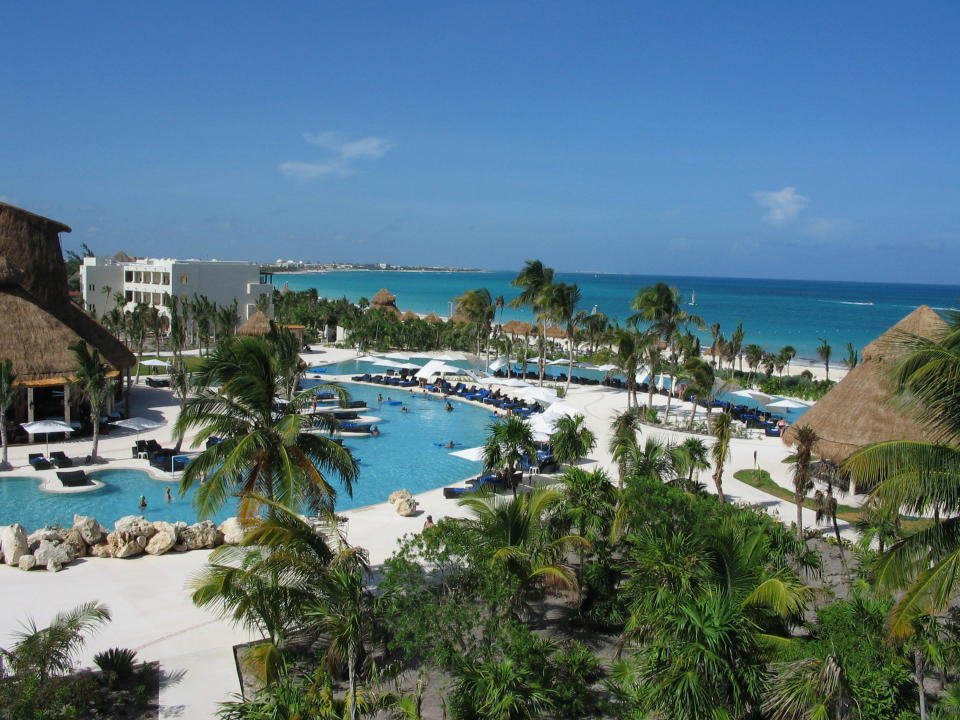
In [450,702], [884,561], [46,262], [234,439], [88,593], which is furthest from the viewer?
[46,262]

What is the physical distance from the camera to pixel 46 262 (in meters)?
26.1

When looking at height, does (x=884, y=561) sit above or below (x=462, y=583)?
above

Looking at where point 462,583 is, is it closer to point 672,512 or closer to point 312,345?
point 672,512

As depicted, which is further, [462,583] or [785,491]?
[785,491]

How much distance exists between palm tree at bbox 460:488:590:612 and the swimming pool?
852cm

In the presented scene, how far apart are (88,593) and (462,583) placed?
6.89 metres

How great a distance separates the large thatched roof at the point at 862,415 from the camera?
62.5 feet

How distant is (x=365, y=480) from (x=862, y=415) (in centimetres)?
1451

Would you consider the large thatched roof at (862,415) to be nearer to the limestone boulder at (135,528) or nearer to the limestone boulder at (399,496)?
the limestone boulder at (399,496)

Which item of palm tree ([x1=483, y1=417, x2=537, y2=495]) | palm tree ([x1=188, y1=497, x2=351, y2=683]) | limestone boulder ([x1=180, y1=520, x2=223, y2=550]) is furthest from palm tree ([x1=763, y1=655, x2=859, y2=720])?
limestone boulder ([x1=180, y1=520, x2=223, y2=550])

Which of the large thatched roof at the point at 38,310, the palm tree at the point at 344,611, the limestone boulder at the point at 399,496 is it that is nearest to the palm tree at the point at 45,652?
Result: the palm tree at the point at 344,611

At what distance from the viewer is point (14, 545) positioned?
42.0 ft

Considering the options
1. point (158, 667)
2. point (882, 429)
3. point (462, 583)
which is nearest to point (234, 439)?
point (158, 667)

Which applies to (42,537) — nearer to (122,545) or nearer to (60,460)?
(122,545)
